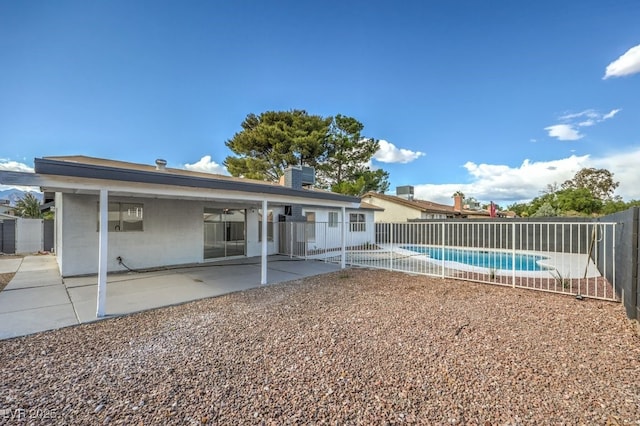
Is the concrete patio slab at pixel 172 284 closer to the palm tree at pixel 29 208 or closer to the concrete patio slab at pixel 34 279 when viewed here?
the concrete patio slab at pixel 34 279

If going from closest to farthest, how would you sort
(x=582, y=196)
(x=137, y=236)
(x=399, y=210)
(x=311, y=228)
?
(x=137, y=236) → (x=311, y=228) → (x=399, y=210) → (x=582, y=196)

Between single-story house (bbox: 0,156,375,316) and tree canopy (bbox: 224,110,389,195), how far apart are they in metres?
8.03

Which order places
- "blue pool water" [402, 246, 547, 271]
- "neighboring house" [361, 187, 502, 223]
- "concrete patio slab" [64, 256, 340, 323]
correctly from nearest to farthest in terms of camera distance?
"concrete patio slab" [64, 256, 340, 323]
"blue pool water" [402, 246, 547, 271]
"neighboring house" [361, 187, 502, 223]

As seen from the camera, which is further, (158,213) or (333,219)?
(333,219)

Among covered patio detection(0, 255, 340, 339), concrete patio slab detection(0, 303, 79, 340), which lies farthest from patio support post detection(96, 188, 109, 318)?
concrete patio slab detection(0, 303, 79, 340)

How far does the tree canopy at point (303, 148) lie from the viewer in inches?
869

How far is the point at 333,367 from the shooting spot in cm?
338

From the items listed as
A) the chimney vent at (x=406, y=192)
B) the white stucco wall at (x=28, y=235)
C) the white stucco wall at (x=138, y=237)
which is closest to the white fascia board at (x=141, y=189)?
the white stucco wall at (x=138, y=237)

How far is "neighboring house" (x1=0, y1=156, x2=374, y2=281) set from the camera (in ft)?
16.7

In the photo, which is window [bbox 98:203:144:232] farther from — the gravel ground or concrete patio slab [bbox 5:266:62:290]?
the gravel ground

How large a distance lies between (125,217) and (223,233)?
3689 millimetres

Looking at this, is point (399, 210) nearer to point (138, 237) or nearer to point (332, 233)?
point (332, 233)

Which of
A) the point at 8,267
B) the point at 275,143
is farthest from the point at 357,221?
the point at 8,267

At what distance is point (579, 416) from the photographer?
2.50 m
